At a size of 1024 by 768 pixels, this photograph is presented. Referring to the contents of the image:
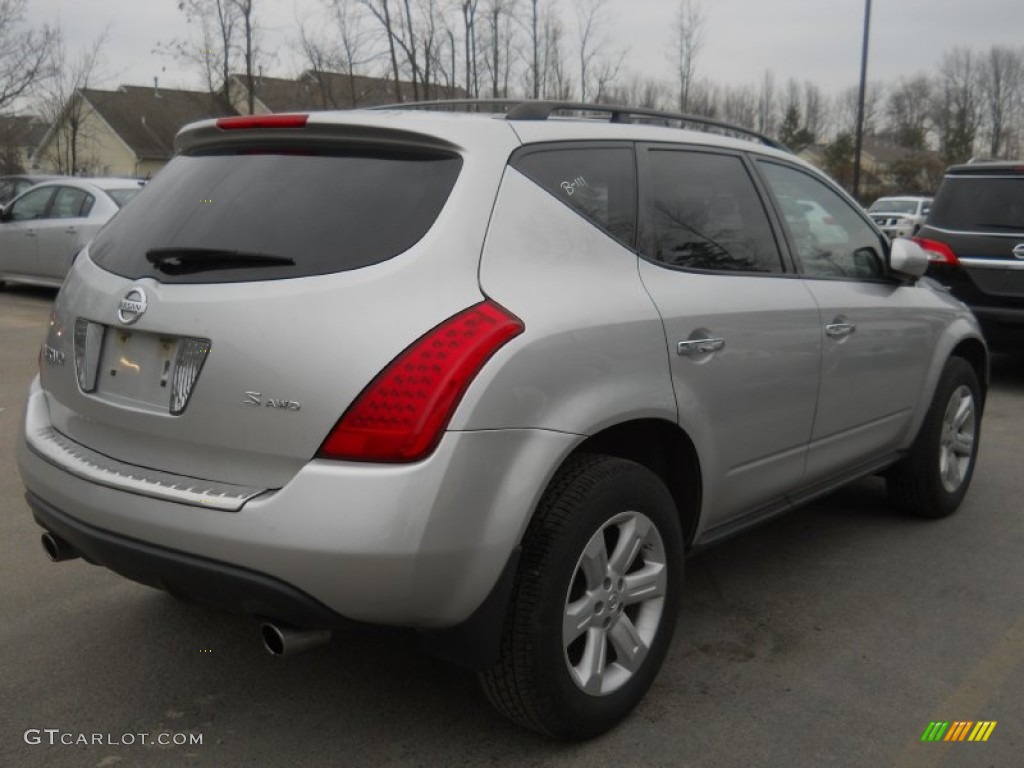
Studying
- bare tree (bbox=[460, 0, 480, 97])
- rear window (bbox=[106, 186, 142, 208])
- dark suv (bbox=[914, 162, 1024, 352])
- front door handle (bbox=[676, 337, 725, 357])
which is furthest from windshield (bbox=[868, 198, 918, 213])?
front door handle (bbox=[676, 337, 725, 357])

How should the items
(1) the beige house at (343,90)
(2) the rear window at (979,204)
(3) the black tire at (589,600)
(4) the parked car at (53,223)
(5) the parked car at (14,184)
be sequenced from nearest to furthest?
(3) the black tire at (589,600)
(2) the rear window at (979,204)
(4) the parked car at (53,223)
(5) the parked car at (14,184)
(1) the beige house at (343,90)

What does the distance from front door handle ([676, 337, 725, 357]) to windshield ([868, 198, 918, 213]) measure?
28.6 meters

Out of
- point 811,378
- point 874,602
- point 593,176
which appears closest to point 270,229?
point 593,176

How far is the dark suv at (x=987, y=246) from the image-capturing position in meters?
7.89

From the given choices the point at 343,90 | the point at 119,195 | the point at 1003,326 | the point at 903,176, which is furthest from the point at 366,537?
the point at 903,176

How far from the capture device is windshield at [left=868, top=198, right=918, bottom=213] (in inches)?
1187

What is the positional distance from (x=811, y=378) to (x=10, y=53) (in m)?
23.1

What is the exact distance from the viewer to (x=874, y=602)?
3.96 meters

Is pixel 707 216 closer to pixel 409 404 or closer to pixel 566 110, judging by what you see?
pixel 566 110

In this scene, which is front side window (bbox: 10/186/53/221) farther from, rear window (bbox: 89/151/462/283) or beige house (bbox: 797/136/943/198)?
beige house (bbox: 797/136/943/198)

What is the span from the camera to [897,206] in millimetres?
30609

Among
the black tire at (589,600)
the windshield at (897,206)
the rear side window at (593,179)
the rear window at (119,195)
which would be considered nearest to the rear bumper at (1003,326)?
the rear side window at (593,179)

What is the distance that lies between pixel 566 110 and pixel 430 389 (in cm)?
128

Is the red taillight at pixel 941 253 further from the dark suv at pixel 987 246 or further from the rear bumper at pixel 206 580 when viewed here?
the rear bumper at pixel 206 580
